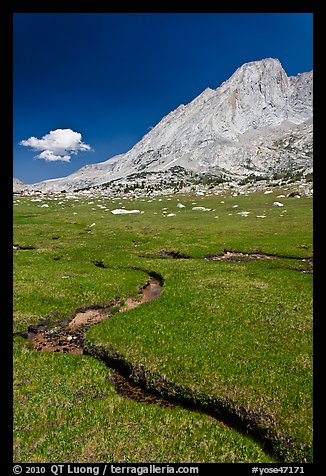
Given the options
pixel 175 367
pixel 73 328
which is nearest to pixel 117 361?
pixel 175 367

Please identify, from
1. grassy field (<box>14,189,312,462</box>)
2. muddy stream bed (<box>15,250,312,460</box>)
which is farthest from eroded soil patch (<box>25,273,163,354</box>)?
grassy field (<box>14,189,312,462</box>)

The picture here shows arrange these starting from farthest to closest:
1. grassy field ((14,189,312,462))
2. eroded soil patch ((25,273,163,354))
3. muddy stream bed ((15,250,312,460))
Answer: eroded soil patch ((25,273,163,354)), muddy stream bed ((15,250,312,460)), grassy field ((14,189,312,462))

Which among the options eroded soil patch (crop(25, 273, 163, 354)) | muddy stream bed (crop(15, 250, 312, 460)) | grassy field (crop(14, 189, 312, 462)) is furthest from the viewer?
eroded soil patch (crop(25, 273, 163, 354))

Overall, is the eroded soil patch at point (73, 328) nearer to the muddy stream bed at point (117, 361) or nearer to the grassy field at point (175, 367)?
A: the muddy stream bed at point (117, 361)

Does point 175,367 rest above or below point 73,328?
above

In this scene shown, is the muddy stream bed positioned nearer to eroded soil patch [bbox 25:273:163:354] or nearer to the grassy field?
eroded soil patch [bbox 25:273:163:354]

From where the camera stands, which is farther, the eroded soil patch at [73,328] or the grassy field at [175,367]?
the eroded soil patch at [73,328]

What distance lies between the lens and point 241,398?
1220 cm

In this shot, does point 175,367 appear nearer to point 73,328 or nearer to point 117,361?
point 117,361

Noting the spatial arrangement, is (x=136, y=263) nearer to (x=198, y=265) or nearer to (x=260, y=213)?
(x=198, y=265)

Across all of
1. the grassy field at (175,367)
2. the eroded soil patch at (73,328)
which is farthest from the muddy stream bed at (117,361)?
the grassy field at (175,367)

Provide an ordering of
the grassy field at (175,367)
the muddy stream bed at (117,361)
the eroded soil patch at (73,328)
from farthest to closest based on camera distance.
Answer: the eroded soil patch at (73,328) → the muddy stream bed at (117,361) → the grassy field at (175,367)
